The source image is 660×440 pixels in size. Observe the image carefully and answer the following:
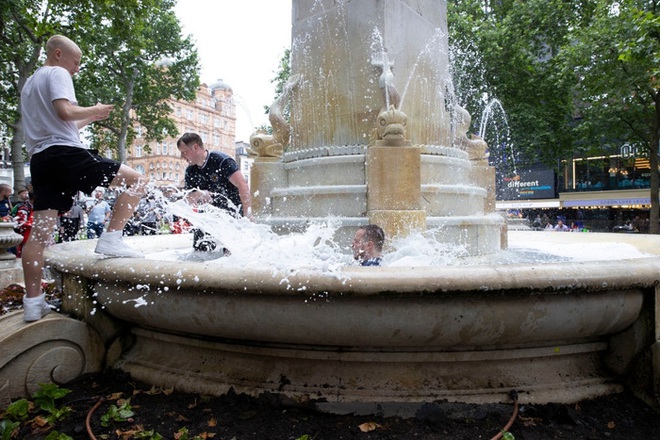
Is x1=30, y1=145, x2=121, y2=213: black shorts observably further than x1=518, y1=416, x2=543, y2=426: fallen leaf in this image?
Yes

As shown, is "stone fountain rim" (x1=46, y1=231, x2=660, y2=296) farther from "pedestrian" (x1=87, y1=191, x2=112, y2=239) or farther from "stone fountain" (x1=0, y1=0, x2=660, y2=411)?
"pedestrian" (x1=87, y1=191, x2=112, y2=239)

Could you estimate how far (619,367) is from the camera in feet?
7.81

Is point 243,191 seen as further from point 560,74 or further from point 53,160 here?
point 560,74

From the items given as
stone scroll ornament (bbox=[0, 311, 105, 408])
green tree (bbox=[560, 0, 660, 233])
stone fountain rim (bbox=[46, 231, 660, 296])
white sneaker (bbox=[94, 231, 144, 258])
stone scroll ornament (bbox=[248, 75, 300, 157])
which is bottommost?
stone scroll ornament (bbox=[0, 311, 105, 408])

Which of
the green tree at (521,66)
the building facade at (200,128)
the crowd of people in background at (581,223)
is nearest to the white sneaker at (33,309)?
the green tree at (521,66)

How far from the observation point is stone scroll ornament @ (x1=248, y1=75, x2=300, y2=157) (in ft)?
18.9

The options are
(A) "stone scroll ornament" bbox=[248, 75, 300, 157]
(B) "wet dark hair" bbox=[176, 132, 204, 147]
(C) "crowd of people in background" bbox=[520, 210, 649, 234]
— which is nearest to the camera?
(B) "wet dark hair" bbox=[176, 132, 204, 147]

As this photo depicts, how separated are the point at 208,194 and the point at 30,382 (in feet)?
7.16

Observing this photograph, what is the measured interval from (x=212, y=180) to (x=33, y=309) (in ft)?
6.82

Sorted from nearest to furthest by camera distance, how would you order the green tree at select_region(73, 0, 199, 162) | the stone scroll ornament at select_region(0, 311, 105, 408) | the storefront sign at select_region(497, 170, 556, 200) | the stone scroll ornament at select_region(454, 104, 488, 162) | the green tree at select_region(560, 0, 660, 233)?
the stone scroll ornament at select_region(0, 311, 105, 408), the stone scroll ornament at select_region(454, 104, 488, 162), the green tree at select_region(560, 0, 660, 233), the green tree at select_region(73, 0, 199, 162), the storefront sign at select_region(497, 170, 556, 200)

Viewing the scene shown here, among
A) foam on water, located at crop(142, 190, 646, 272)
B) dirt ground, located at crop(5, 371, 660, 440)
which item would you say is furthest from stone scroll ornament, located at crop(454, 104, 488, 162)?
dirt ground, located at crop(5, 371, 660, 440)

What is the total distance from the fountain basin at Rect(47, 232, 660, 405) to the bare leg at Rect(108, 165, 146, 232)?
14.8 inches

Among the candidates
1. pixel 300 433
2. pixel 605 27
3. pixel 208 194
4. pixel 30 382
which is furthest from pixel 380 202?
pixel 605 27

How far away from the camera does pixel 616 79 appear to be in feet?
55.1
